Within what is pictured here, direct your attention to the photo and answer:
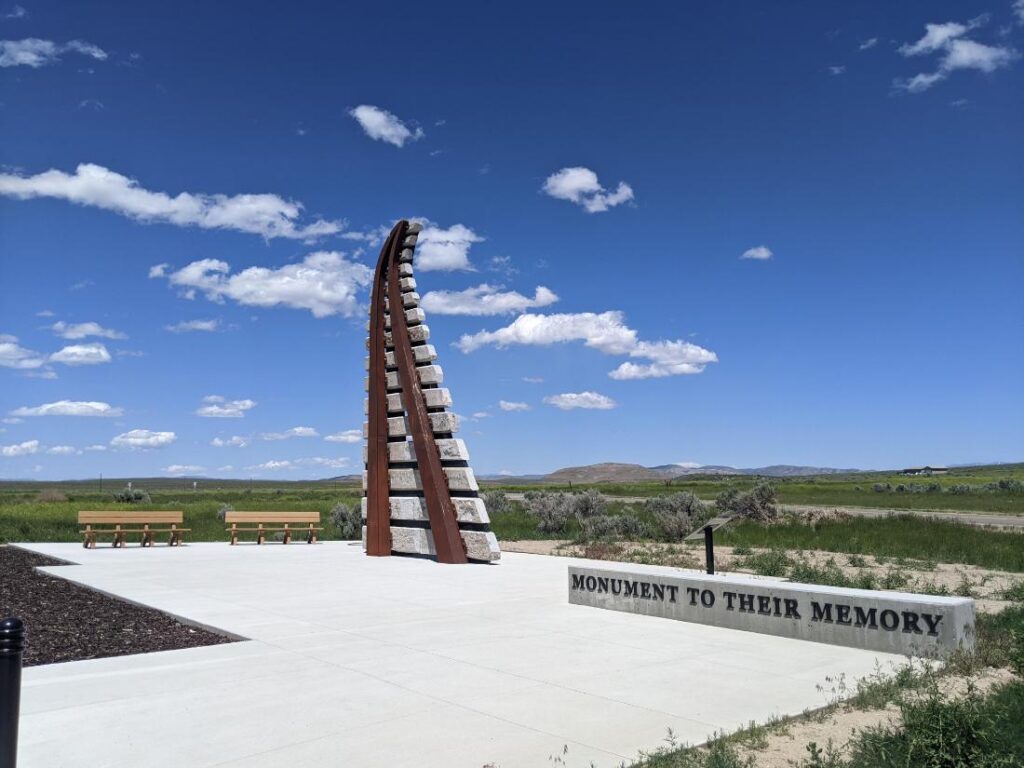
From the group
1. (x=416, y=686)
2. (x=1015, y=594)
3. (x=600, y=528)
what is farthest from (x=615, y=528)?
(x=416, y=686)

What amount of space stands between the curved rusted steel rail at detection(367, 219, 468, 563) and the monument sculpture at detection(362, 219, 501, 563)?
0.8 inches

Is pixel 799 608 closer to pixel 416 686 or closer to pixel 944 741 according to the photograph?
pixel 944 741

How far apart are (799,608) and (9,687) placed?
6856 mm

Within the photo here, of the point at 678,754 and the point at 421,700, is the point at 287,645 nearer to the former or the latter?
the point at 421,700

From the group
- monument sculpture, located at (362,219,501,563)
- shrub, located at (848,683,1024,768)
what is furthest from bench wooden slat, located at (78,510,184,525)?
shrub, located at (848,683,1024,768)

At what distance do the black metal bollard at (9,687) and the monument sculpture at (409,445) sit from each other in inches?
443

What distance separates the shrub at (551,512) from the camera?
80.1 ft

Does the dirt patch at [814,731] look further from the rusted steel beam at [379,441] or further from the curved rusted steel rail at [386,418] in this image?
the rusted steel beam at [379,441]

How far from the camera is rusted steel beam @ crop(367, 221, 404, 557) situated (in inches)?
655

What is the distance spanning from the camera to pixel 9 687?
392cm

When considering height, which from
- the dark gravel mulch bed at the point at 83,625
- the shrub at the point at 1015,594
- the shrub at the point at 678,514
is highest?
the shrub at the point at 678,514

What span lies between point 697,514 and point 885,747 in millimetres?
23073

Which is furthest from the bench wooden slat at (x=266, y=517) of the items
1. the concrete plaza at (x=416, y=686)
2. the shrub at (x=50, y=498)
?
the shrub at (x=50, y=498)

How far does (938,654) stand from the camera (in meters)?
7.19
